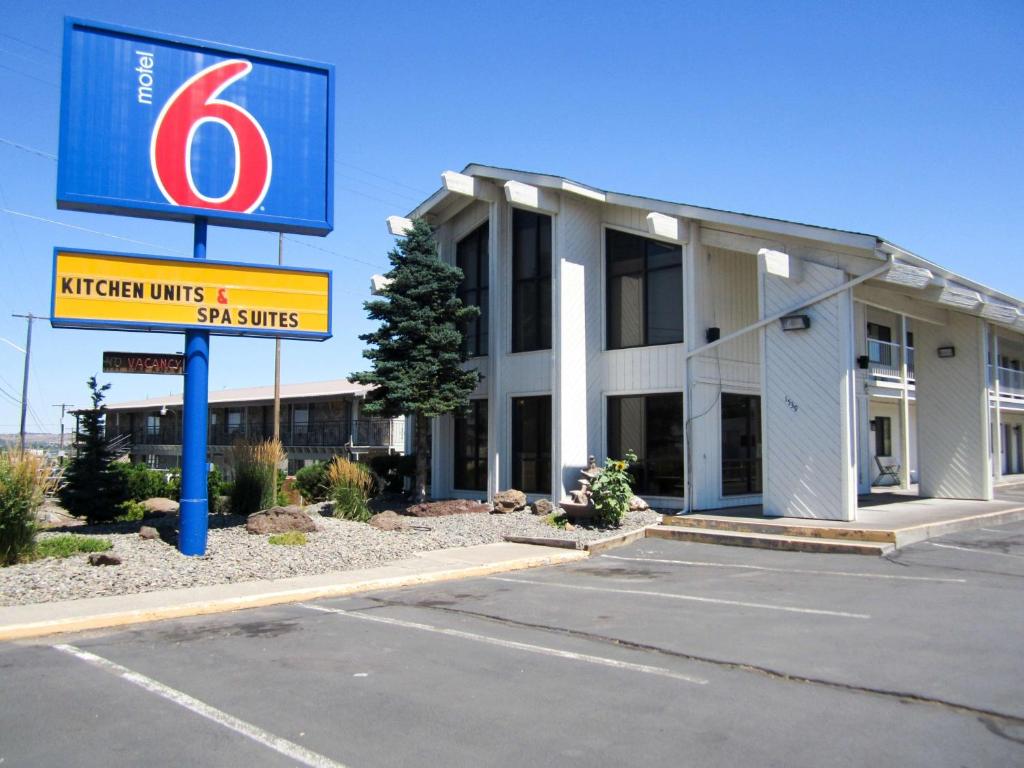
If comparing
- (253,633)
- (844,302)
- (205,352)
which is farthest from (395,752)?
(844,302)

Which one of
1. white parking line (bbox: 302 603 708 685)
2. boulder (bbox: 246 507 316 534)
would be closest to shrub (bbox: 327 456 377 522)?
boulder (bbox: 246 507 316 534)

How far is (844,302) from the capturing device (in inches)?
577

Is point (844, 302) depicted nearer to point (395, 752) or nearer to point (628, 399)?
point (628, 399)

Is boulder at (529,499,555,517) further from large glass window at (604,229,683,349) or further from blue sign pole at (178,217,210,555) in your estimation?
blue sign pole at (178,217,210,555)

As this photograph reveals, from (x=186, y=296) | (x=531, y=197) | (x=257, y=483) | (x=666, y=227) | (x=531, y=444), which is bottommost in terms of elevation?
(x=257, y=483)

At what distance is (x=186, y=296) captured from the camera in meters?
12.7

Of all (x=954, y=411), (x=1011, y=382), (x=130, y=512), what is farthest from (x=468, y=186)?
(x=1011, y=382)

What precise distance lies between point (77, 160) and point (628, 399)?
11.6 metres

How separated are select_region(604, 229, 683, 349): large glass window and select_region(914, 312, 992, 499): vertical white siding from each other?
6470 mm

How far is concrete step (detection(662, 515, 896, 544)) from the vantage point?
42.8 feet

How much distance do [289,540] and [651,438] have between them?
8193mm

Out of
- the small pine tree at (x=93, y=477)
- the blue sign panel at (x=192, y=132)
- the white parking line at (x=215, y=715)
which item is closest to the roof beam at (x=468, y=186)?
the blue sign panel at (x=192, y=132)

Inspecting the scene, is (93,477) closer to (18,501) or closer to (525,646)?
(18,501)

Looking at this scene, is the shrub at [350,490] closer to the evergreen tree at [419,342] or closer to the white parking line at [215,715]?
the evergreen tree at [419,342]
